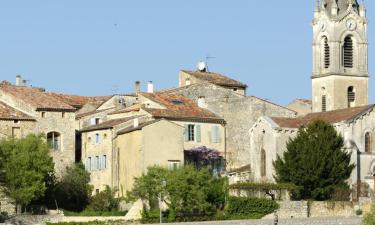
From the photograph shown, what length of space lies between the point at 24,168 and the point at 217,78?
2756cm

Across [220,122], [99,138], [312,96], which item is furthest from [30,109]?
[312,96]

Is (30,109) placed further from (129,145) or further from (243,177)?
(243,177)

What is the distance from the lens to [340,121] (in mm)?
87688

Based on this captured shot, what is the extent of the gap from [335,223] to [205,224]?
25.6ft

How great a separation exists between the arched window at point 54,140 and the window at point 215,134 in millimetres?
Result: 10338

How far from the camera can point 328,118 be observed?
90.2 metres

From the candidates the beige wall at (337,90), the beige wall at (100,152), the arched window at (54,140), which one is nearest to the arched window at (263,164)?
the beige wall at (100,152)

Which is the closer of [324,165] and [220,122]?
[324,165]

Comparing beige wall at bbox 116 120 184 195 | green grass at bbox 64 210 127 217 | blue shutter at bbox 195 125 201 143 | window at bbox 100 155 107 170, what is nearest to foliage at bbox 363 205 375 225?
green grass at bbox 64 210 127 217

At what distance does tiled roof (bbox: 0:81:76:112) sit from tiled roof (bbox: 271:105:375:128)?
13.5 metres

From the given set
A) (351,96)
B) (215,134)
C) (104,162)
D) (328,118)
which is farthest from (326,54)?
(104,162)

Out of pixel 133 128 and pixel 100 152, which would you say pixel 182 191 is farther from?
pixel 100 152

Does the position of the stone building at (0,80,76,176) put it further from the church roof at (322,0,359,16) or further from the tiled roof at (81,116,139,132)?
the church roof at (322,0,359,16)

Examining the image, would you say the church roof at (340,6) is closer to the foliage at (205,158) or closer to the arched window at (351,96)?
the arched window at (351,96)
